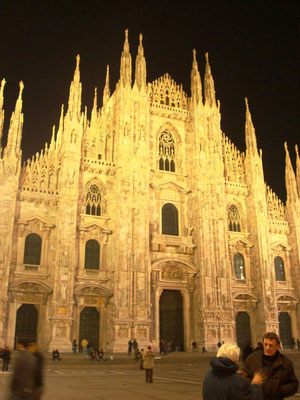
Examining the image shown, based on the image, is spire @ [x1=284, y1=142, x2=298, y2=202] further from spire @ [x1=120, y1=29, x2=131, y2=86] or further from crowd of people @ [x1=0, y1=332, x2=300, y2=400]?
crowd of people @ [x1=0, y1=332, x2=300, y2=400]

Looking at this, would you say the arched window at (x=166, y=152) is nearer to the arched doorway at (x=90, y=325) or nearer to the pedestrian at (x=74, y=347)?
the arched doorway at (x=90, y=325)

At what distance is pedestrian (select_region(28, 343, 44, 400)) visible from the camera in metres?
5.93

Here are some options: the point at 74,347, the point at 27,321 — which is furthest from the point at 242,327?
the point at 27,321

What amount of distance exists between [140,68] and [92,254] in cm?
1717

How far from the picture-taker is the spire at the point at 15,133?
3083cm

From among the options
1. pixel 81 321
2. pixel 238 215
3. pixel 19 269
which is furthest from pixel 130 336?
pixel 238 215

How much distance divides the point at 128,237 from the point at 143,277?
3215mm

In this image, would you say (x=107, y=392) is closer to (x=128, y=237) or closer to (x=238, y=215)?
(x=128, y=237)

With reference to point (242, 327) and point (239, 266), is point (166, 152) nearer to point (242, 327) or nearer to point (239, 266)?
point (239, 266)

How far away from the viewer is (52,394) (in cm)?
1104

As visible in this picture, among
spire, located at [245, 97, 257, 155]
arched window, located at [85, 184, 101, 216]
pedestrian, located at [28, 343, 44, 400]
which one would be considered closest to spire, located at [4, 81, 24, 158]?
arched window, located at [85, 184, 101, 216]

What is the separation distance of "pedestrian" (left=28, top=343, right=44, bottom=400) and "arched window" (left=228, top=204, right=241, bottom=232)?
107 feet

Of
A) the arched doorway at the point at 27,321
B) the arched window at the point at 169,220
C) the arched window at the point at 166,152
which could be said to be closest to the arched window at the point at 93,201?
the arched window at the point at 169,220

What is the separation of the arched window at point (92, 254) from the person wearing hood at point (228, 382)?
92.0ft
